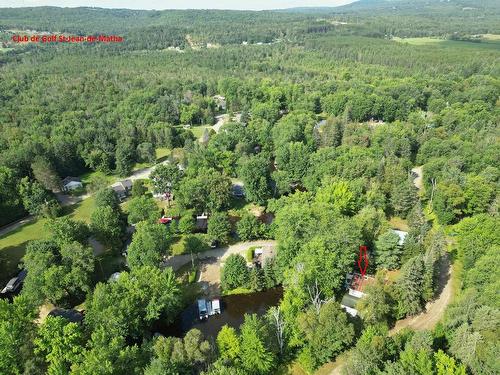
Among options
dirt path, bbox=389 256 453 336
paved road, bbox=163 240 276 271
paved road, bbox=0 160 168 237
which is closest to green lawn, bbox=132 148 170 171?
A: paved road, bbox=0 160 168 237

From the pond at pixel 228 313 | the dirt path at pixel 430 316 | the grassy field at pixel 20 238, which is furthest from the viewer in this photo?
the grassy field at pixel 20 238

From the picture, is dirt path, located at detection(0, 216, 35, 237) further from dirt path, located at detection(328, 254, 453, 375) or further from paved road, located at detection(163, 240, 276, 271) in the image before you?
dirt path, located at detection(328, 254, 453, 375)

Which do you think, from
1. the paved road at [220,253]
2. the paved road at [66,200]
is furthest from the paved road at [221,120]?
the paved road at [220,253]

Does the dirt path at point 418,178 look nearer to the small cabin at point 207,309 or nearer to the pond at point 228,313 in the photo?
the pond at point 228,313

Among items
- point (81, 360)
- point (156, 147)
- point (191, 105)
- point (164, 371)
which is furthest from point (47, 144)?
point (164, 371)

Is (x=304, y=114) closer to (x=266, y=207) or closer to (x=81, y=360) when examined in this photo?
(x=266, y=207)

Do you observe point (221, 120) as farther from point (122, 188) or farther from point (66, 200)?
point (66, 200)
